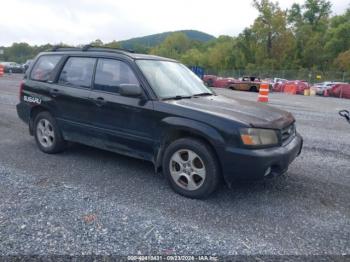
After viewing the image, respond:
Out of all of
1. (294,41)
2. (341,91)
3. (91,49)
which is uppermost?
(294,41)

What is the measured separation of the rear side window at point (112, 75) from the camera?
174 inches

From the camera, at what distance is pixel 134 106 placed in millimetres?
4203

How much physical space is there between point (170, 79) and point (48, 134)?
7.41 feet

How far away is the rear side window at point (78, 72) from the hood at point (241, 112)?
147 cm

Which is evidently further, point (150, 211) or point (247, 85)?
point (247, 85)

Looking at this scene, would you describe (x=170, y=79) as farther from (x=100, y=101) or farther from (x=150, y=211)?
(x=150, y=211)

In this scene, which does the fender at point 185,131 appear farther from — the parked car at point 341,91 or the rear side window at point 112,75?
the parked car at point 341,91

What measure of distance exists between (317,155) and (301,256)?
3.34 metres

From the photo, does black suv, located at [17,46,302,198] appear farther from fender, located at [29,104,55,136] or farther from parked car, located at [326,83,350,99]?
parked car, located at [326,83,350,99]

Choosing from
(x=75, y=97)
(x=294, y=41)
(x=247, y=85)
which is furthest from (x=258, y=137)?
(x=294, y=41)

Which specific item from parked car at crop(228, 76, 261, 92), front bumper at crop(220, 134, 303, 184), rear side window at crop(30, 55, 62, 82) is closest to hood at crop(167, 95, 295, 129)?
front bumper at crop(220, 134, 303, 184)

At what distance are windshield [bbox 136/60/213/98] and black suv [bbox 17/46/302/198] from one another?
0.06 ft

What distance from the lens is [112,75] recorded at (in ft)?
15.0

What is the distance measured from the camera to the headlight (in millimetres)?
3529
